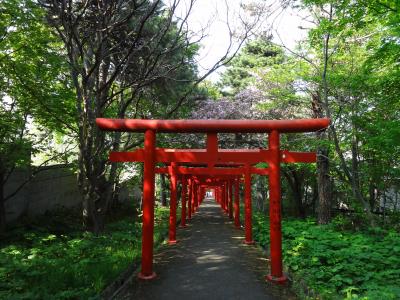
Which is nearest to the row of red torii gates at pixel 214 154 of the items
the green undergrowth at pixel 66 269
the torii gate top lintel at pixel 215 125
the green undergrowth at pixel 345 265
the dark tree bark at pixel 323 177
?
the torii gate top lintel at pixel 215 125

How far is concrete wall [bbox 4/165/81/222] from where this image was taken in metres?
12.5

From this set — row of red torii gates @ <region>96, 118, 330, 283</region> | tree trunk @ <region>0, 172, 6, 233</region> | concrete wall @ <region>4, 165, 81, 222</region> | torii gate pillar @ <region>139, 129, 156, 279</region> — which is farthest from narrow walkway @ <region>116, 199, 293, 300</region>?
concrete wall @ <region>4, 165, 81, 222</region>

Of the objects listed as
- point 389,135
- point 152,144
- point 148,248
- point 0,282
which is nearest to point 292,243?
point 389,135

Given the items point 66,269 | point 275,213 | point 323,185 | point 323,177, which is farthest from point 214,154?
point 323,185

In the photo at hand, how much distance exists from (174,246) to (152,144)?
4.84m

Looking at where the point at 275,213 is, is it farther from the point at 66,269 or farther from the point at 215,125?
the point at 66,269

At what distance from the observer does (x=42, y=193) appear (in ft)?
47.4

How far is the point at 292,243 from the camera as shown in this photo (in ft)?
30.2

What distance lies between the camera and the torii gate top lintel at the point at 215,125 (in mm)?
6684

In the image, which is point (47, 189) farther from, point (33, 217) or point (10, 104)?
point (10, 104)

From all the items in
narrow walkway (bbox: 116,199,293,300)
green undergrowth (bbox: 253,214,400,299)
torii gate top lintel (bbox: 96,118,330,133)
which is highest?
torii gate top lintel (bbox: 96,118,330,133)

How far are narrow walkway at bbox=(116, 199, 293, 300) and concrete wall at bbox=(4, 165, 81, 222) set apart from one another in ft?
20.1

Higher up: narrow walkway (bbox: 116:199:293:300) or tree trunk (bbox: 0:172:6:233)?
tree trunk (bbox: 0:172:6:233)

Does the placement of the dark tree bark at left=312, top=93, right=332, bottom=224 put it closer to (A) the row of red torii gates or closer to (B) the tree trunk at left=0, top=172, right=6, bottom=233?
(A) the row of red torii gates
